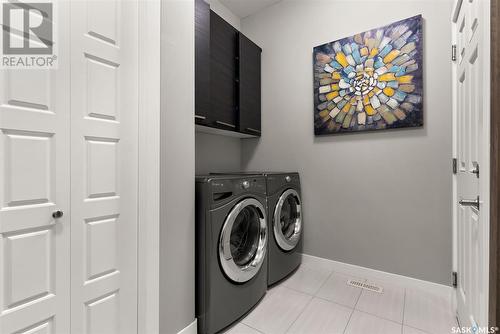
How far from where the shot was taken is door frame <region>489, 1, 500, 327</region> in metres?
0.75

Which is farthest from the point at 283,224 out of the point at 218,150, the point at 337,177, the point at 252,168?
the point at 218,150

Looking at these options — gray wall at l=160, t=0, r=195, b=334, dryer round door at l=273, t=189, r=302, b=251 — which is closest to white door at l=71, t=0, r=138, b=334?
gray wall at l=160, t=0, r=195, b=334

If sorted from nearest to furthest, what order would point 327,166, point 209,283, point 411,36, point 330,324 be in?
point 209,283
point 330,324
point 411,36
point 327,166

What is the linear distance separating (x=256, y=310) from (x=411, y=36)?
2.41 meters

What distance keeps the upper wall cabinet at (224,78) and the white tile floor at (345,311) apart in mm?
1458

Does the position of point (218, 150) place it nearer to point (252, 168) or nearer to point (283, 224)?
point (252, 168)

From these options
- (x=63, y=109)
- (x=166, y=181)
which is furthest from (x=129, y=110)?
(x=166, y=181)

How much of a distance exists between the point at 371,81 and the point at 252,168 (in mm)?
1454

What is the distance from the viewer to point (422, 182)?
1.87 meters

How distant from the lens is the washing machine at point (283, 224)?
1925 millimetres

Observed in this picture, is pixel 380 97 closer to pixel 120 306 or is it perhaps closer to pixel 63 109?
pixel 63 109

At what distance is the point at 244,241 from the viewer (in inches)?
69.6

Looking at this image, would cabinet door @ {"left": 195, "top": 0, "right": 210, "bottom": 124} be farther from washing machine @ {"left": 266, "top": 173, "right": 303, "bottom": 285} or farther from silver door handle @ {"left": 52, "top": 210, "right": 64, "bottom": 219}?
silver door handle @ {"left": 52, "top": 210, "right": 64, "bottom": 219}

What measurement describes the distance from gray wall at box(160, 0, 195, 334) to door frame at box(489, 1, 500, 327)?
128 centimetres
